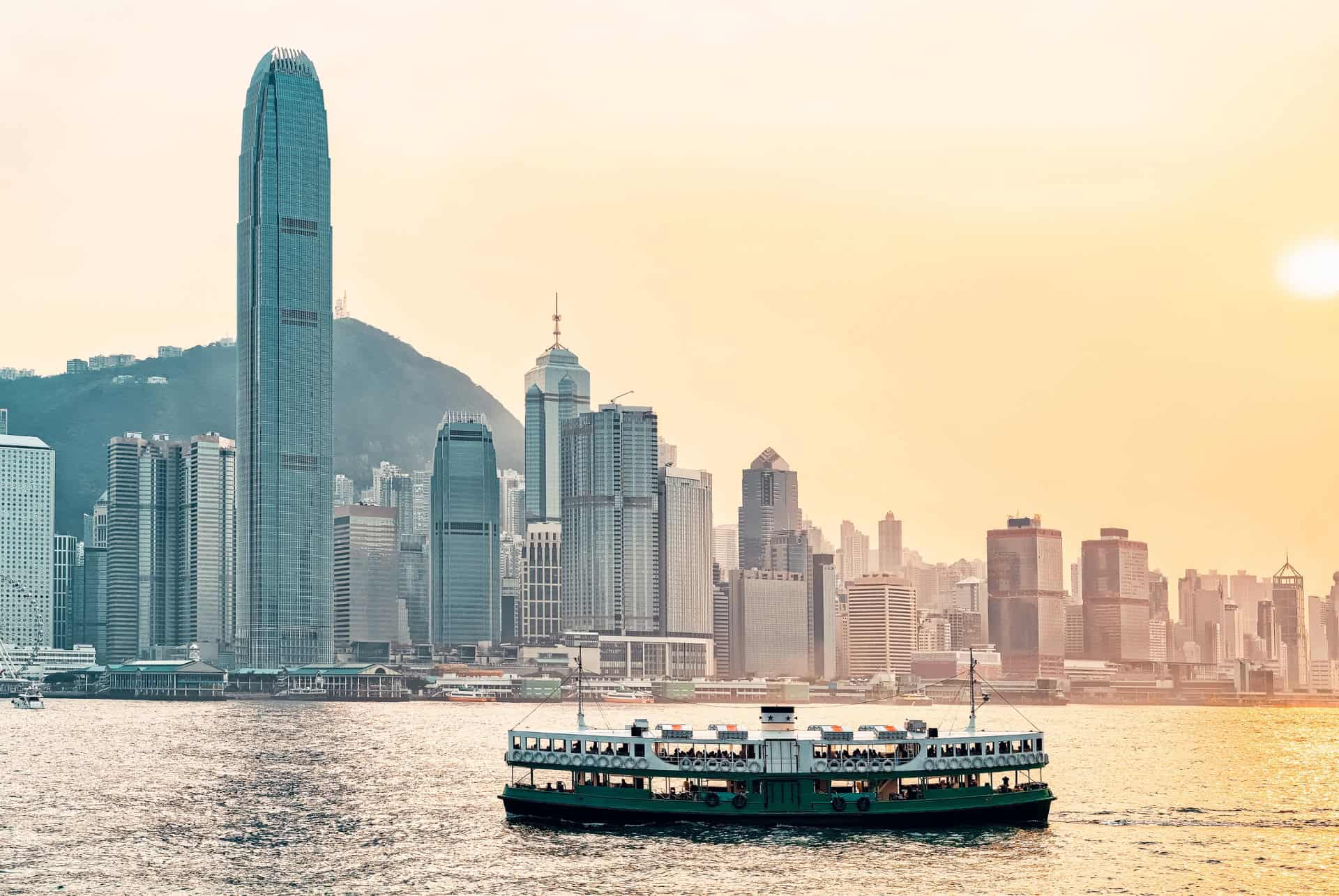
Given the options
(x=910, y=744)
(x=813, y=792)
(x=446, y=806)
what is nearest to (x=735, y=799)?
(x=813, y=792)

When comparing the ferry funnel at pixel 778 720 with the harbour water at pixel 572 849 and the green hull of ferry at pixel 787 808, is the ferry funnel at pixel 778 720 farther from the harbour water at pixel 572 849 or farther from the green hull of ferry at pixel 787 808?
the harbour water at pixel 572 849

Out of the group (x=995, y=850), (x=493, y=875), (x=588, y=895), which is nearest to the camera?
(x=588, y=895)

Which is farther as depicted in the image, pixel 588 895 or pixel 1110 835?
pixel 1110 835

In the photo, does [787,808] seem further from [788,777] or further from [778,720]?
[778,720]

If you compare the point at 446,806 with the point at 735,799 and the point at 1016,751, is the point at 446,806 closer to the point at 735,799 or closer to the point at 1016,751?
the point at 735,799

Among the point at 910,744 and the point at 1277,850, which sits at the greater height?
the point at 910,744
